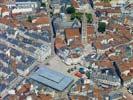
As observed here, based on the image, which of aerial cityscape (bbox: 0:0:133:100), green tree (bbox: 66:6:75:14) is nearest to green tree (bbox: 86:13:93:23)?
aerial cityscape (bbox: 0:0:133:100)

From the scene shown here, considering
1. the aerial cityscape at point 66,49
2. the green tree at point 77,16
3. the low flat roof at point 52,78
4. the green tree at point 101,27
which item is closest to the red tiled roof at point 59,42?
the aerial cityscape at point 66,49

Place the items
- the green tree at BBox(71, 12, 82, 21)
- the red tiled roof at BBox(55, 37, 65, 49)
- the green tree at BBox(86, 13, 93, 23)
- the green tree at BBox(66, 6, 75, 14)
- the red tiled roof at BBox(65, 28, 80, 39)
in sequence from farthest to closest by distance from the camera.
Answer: the green tree at BBox(66, 6, 75, 14)
the green tree at BBox(71, 12, 82, 21)
the green tree at BBox(86, 13, 93, 23)
the red tiled roof at BBox(65, 28, 80, 39)
the red tiled roof at BBox(55, 37, 65, 49)

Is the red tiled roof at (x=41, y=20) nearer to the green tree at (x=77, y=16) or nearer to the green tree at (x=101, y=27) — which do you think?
the green tree at (x=77, y=16)

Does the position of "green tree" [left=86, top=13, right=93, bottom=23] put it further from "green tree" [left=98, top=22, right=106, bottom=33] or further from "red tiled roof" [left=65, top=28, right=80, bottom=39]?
"red tiled roof" [left=65, top=28, right=80, bottom=39]

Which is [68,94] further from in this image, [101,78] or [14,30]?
[14,30]

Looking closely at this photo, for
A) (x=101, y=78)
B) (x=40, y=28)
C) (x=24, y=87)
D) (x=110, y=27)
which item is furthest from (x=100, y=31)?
(x=24, y=87)

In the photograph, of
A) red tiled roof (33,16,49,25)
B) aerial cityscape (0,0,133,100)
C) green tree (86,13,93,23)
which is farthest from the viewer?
green tree (86,13,93,23)

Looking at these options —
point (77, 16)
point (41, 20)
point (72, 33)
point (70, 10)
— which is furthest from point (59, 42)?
point (70, 10)
